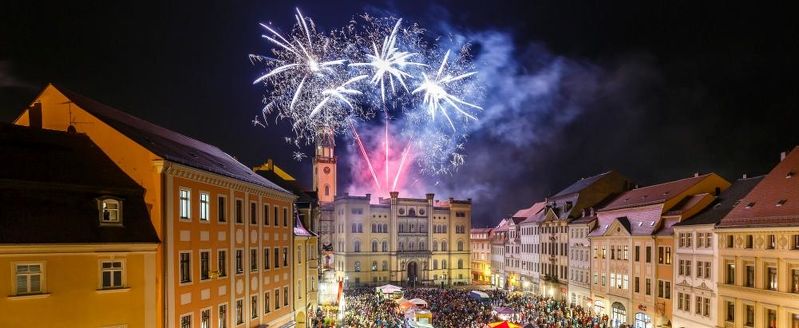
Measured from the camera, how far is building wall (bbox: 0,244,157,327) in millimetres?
17594

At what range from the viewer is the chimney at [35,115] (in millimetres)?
23094

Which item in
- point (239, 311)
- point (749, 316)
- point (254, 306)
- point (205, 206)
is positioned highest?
point (205, 206)

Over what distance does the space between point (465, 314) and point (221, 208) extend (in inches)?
1193

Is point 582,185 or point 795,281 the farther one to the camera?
point 582,185

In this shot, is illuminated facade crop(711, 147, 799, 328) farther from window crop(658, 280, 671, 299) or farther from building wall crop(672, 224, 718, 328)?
window crop(658, 280, 671, 299)

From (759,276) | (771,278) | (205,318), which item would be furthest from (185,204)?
(771,278)

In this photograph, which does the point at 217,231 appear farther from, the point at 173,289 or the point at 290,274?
the point at 290,274

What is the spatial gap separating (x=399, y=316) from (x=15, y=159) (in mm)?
37321

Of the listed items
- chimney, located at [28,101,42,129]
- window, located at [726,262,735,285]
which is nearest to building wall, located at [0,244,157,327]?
chimney, located at [28,101,42,129]

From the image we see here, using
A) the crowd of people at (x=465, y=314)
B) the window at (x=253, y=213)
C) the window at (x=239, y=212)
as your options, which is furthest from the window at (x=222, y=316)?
the crowd of people at (x=465, y=314)

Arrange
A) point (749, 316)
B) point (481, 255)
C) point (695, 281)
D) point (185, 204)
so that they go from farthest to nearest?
point (481, 255)
point (695, 281)
point (749, 316)
point (185, 204)

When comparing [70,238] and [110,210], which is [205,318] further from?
[70,238]

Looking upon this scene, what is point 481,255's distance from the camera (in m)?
124

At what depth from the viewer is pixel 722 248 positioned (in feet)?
131
